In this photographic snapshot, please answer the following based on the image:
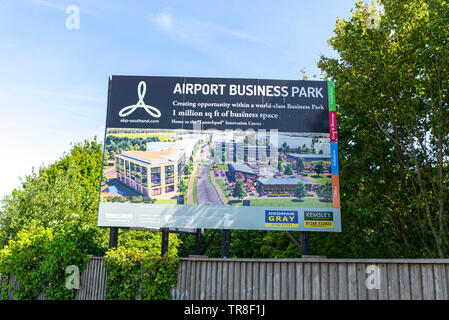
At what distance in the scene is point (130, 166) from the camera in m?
10.2

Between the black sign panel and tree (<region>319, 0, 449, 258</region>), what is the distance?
12.4 feet

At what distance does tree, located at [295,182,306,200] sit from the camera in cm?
965

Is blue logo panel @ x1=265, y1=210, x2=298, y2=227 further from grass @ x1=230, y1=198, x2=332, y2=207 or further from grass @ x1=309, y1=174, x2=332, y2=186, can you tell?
grass @ x1=309, y1=174, x2=332, y2=186

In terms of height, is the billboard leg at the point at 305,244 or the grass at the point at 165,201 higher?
the grass at the point at 165,201

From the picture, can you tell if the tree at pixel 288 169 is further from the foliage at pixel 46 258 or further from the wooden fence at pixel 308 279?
the foliage at pixel 46 258

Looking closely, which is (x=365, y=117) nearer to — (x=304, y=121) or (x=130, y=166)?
(x=304, y=121)

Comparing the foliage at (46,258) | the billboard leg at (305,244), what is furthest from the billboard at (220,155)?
the foliage at (46,258)

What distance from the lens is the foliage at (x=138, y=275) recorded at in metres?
8.24

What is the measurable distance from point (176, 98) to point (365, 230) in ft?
34.4

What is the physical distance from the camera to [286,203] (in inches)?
376

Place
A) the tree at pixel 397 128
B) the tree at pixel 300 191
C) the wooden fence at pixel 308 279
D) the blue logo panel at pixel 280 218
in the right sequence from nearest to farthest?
the wooden fence at pixel 308 279, the blue logo panel at pixel 280 218, the tree at pixel 300 191, the tree at pixel 397 128

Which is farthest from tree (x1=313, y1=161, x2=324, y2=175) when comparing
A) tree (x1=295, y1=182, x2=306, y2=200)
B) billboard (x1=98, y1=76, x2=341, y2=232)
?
tree (x1=295, y1=182, x2=306, y2=200)

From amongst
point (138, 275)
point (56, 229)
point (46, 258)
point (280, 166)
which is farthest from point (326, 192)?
point (56, 229)
